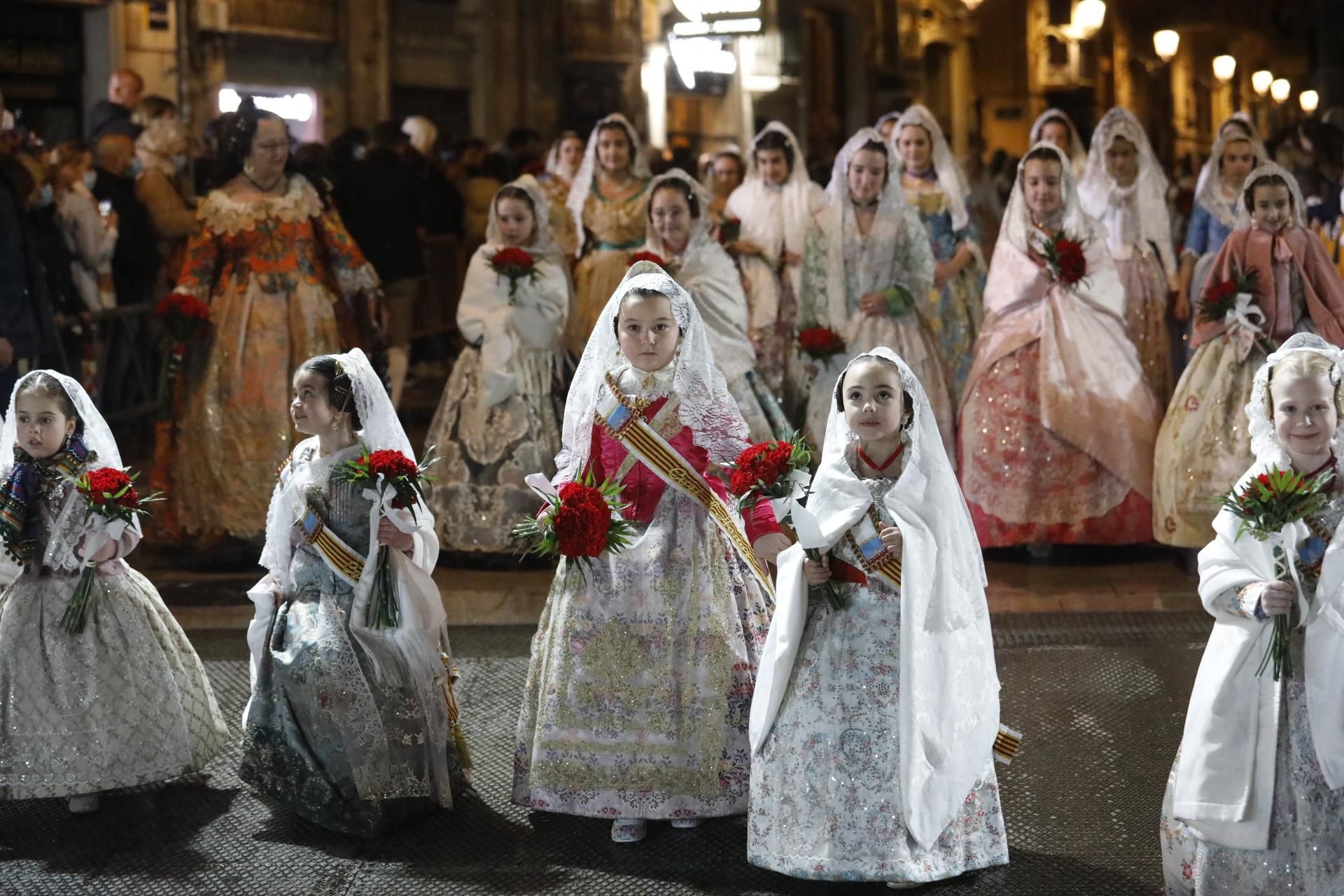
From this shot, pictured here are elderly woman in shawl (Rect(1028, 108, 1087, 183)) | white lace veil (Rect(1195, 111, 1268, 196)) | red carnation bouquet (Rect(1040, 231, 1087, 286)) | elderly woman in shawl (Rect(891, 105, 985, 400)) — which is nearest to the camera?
red carnation bouquet (Rect(1040, 231, 1087, 286))

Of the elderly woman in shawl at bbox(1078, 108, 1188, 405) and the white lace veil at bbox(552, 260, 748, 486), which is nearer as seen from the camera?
the white lace veil at bbox(552, 260, 748, 486)

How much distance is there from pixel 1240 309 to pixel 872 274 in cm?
181

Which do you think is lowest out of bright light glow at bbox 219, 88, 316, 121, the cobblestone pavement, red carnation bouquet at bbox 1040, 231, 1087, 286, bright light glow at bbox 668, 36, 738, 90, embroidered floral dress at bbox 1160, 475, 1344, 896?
the cobblestone pavement

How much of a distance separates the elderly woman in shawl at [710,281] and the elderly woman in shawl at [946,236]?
1.53 m

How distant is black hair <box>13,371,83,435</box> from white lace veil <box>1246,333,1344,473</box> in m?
3.41

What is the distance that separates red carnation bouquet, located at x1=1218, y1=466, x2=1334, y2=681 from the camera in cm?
417

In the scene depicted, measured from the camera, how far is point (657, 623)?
5.12 m

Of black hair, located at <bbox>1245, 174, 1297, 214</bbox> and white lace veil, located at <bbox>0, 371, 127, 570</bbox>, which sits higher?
black hair, located at <bbox>1245, 174, 1297, 214</bbox>

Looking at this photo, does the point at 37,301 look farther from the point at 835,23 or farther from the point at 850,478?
the point at 835,23

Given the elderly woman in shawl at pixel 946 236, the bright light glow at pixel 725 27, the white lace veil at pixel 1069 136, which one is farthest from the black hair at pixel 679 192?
the bright light glow at pixel 725 27

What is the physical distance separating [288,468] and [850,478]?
181cm

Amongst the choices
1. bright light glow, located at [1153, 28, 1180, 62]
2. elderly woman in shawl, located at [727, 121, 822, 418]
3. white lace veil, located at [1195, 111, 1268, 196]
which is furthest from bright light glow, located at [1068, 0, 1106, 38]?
white lace veil, located at [1195, 111, 1268, 196]

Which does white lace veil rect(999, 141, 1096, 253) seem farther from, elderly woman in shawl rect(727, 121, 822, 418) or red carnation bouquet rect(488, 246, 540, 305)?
red carnation bouquet rect(488, 246, 540, 305)

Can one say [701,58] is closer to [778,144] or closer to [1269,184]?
[778,144]
